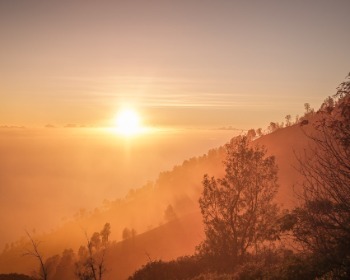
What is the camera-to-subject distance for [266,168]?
104 ft

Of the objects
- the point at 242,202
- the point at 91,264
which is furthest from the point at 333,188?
the point at 242,202

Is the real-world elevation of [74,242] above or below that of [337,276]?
above

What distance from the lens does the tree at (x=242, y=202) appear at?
103 ft

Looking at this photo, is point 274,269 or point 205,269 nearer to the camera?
point 274,269

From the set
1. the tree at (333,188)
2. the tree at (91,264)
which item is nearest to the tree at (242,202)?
the tree at (91,264)

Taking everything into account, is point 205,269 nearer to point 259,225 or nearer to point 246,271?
point 259,225

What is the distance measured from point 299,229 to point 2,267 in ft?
540

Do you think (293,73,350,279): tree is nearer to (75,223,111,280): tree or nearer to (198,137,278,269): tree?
(75,223,111,280): tree

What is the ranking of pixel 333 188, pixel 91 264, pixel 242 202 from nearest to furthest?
pixel 333 188, pixel 91 264, pixel 242 202

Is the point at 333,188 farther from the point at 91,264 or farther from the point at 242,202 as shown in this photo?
the point at 242,202

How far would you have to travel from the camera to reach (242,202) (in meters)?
32.1

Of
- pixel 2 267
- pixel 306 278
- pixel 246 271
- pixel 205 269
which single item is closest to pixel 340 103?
pixel 306 278

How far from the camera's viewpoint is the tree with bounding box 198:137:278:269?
3150 centimetres

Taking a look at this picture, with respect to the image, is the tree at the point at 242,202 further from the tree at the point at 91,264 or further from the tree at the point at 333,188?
the tree at the point at 333,188
